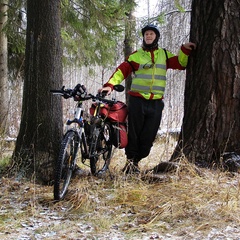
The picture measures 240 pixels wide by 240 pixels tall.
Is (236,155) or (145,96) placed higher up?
(145,96)

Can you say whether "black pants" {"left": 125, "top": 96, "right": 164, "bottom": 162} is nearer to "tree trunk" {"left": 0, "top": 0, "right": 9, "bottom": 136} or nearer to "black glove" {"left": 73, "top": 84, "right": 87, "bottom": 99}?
"black glove" {"left": 73, "top": 84, "right": 87, "bottom": 99}

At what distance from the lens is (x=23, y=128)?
4293 mm

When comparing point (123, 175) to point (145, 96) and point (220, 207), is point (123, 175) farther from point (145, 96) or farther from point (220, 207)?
point (220, 207)

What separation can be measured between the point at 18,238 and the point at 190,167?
1.94 metres

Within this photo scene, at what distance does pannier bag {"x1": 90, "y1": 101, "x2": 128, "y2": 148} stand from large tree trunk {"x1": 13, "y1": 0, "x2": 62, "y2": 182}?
0.58 metres

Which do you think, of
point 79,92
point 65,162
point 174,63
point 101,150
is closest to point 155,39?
point 174,63

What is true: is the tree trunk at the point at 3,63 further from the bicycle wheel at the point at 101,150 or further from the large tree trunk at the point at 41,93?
the bicycle wheel at the point at 101,150

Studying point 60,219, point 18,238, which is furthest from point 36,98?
point 18,238

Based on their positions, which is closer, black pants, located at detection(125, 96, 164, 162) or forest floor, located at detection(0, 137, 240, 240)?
forest floor, located at detection(0, 137, 240, 240)

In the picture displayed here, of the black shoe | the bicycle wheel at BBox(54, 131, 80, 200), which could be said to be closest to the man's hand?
the black shoe

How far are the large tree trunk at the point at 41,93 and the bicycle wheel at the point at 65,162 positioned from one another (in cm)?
55

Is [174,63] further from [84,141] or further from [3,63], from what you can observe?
[3,63]

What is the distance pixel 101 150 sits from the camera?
4.43 m

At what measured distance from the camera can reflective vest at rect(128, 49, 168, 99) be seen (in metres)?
4.38
